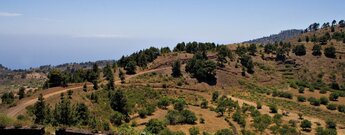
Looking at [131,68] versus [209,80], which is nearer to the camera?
[131,68]

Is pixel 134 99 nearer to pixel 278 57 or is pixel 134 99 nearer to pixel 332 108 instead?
pixel 332 108

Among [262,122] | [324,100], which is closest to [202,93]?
[262,122]

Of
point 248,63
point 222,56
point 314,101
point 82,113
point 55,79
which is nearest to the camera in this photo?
point 82,113

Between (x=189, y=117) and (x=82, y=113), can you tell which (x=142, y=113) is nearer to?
(x=189, y=117)

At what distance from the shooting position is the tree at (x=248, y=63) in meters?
100

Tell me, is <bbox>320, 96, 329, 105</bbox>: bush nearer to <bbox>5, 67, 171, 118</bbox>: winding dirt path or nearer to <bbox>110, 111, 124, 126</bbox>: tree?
<bbox>5, 67, 171, 118</bbox>: winding dirt path

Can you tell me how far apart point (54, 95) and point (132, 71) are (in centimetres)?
2804

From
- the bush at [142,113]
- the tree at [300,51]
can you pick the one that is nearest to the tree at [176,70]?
the bush at [142,113]

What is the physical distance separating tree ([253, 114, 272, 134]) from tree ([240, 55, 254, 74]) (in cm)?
3806

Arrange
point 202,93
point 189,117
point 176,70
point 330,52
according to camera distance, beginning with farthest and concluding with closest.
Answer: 1. point 330,52
2. point 176,70
3. point 202,93
4. point 189,117

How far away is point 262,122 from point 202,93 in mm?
24283

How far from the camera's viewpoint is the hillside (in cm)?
5294

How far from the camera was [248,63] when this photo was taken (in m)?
101

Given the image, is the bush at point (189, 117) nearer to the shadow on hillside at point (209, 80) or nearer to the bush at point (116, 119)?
the bush at point (116, 119)
